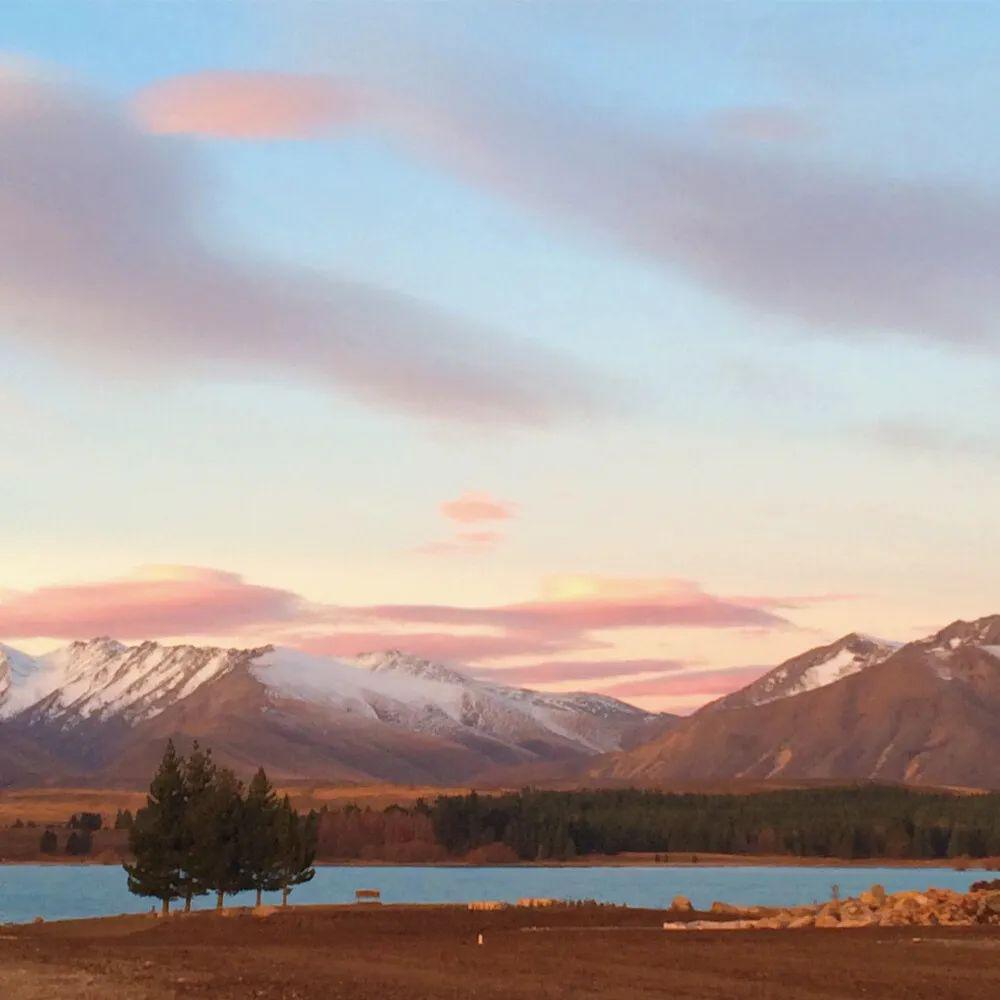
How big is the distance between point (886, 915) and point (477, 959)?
21568 mm

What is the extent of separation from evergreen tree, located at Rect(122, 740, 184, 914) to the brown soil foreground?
1767 cm

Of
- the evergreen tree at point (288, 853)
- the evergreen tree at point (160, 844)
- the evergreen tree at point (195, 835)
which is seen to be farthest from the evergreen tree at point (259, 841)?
the evergreen tree at point (160, 844)

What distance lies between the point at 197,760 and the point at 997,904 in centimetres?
3923

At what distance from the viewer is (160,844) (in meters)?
77.1

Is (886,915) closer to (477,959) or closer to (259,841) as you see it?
(477,959)

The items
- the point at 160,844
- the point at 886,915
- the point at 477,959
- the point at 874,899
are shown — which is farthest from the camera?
the point at 160,844

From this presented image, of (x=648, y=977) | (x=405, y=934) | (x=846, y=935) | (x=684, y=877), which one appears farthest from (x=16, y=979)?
(x=684, y=877)

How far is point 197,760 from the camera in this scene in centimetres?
8369

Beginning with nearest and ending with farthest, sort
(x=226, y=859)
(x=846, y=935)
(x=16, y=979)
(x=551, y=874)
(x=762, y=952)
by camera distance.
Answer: (x=16, y=979)
(x=762, y=952)
(x=846, y=935)
(x=226, y=859)
(x=551, y=874)

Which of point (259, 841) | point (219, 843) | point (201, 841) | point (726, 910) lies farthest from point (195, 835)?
point (726, 910)

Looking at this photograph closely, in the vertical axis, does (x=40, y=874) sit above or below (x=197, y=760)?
below

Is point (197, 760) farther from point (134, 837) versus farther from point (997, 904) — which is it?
point (997, 904)

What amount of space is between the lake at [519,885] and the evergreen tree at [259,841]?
73.8 feet

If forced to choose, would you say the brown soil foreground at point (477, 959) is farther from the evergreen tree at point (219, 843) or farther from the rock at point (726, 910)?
the evergreen tree at point (219, 843)
